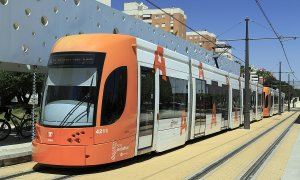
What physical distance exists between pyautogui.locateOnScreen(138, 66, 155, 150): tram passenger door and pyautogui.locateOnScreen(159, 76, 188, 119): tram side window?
66cm

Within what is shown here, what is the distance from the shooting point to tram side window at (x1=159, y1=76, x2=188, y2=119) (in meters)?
13.2

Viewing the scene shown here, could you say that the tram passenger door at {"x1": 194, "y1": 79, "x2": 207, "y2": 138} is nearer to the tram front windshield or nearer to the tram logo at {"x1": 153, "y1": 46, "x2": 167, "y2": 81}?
the tram logo at {"x1": 153, "y1": 46, "x2": 167, "y2": 81}

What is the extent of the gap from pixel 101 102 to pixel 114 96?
17.8 inches

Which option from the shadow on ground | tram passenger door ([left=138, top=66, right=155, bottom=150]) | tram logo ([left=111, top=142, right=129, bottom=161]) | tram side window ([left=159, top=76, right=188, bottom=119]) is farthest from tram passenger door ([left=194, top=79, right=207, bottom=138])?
tram logo ([left=111, top=142, right=129, bottom=161])

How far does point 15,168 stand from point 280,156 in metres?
7.85

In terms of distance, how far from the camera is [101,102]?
1023cm

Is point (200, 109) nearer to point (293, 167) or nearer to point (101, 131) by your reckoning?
point (293, 167)

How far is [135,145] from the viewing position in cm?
1146

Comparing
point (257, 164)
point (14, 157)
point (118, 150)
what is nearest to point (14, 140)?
point (14, 157)

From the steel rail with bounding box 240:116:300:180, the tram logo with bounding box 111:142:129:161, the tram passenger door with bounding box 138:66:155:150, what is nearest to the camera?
the tram logo with bounding box 111:142:129:161

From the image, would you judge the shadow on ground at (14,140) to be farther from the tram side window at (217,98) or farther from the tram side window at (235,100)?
the tram side window at (235,100)

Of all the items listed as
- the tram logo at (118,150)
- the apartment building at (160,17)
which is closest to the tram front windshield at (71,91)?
the tram logo at (118,150)

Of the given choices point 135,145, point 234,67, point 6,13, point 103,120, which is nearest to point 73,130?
point 103,120

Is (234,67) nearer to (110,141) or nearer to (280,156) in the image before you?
(280,156)
